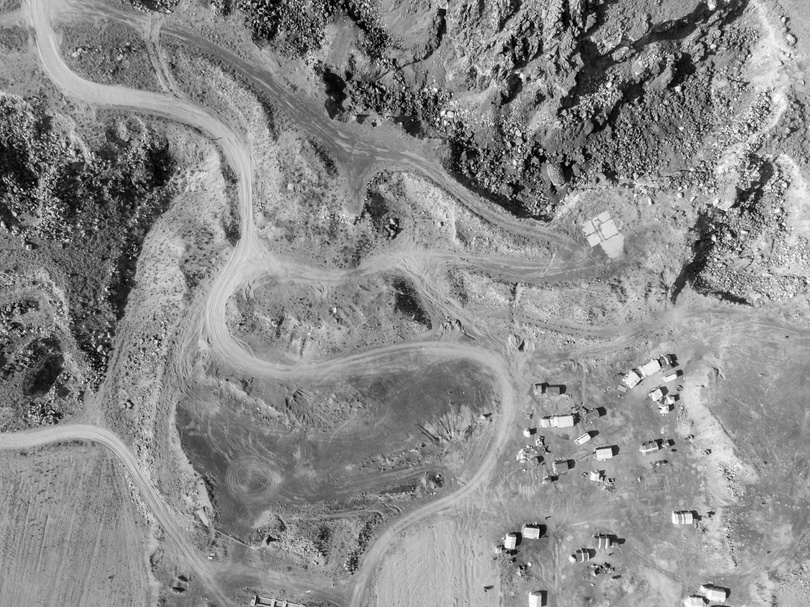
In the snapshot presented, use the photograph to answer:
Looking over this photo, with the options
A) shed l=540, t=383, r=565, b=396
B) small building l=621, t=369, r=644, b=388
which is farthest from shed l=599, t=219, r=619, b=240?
shed l=540, t=383, r=565, b=396

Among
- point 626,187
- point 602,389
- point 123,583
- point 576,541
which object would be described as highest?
point 626,187

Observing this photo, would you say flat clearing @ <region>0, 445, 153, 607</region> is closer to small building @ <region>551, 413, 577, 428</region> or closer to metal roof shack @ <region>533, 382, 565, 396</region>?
metal roof shack @ <region>533, 382, 565, 396</region>

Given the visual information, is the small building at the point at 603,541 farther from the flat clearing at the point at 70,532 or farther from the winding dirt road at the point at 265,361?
the flat clearing at the point at 70,532

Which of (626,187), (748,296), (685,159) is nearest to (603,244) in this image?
(626,187)

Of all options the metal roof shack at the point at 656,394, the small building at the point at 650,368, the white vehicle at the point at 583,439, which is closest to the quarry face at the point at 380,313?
the metal roof shack at the point at 656,394

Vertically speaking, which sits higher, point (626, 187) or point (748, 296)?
point (626, 187)

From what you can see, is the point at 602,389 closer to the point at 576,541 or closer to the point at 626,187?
the point at 576,541

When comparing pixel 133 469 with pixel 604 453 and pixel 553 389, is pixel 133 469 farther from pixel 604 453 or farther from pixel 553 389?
pixel 604 453
